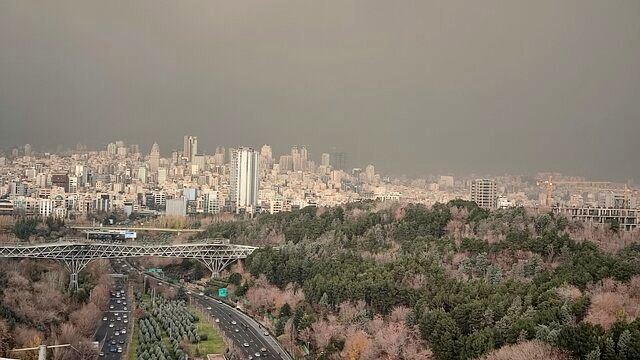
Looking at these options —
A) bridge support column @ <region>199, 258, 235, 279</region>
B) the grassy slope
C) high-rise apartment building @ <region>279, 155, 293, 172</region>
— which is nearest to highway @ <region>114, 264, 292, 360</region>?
the grassy slope

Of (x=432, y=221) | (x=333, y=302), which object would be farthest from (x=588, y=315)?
(x=432, y=221)

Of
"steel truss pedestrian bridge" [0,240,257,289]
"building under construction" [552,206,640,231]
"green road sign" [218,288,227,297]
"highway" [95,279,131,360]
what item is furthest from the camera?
"green road sign" [218,288,227,297]

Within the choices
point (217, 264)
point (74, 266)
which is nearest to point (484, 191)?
point (217, 264)

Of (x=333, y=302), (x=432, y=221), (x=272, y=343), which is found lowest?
(x=272, y=343)

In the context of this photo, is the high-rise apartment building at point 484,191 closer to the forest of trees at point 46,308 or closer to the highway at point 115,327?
the highway at point 115,327

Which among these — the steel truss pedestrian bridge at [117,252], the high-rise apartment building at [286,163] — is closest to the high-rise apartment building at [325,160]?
the high-rise apartment building at [286,163]

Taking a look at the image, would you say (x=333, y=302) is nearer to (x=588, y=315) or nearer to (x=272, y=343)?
(x=272, y=343)

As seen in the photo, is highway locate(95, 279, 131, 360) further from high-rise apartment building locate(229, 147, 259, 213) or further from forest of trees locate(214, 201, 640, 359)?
high-rise apartment building locate(229, 147, 259, 213)
